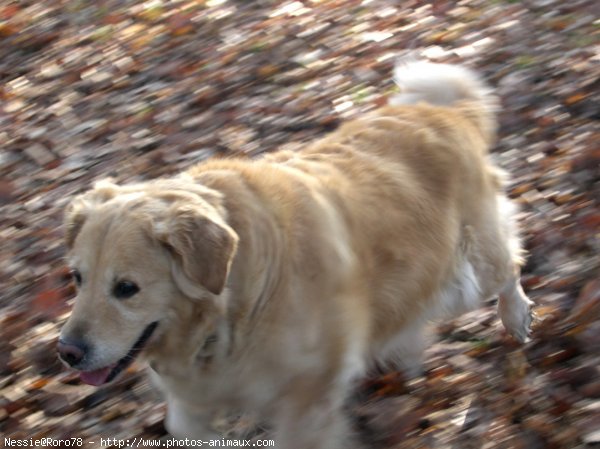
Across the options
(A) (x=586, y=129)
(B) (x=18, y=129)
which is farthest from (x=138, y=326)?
(B) (x=18, y=129)

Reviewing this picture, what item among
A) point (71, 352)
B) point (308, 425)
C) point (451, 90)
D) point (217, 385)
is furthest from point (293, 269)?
point (451, 90)

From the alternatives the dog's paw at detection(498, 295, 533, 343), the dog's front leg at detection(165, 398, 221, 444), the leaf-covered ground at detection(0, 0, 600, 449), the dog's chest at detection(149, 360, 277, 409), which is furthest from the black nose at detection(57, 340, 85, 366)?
the dog's paw at detection(498, 295, 533, 343)

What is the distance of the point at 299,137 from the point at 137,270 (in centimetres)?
311

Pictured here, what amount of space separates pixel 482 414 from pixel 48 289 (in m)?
2.76

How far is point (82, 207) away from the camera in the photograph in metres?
→ 3.95

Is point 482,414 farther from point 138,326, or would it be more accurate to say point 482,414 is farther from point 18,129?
point 18,129

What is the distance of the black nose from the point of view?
366 centimetres

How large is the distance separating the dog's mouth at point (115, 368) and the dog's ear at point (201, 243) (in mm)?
337

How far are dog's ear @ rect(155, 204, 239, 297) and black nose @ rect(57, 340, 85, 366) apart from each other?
51 cm

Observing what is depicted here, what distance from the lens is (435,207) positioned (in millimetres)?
4605

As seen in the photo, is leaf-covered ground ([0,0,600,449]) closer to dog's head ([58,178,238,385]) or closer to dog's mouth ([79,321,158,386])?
dog's mouth ([79,321,158,386])

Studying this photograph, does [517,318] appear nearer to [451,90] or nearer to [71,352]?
[451,90]

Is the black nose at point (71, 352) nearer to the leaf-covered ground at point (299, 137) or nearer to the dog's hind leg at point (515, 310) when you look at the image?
the leaf-covered ground at point (299, 137)

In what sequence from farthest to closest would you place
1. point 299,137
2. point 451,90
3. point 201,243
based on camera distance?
point 299,137
point 451,90
point 201,243
